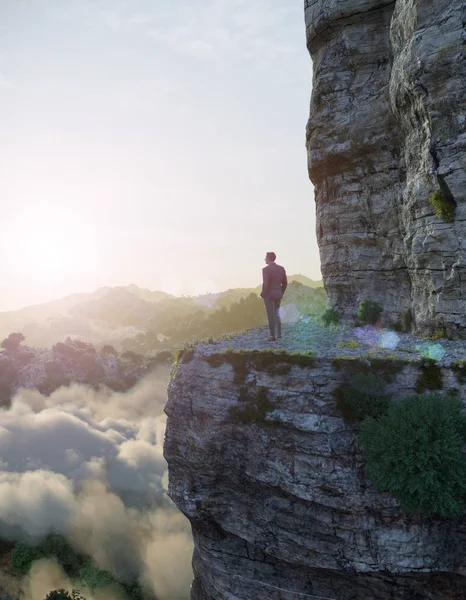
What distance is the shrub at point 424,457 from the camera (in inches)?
503

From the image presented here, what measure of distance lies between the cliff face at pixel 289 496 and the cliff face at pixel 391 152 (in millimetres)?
8583

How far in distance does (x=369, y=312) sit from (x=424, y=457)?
1469cm

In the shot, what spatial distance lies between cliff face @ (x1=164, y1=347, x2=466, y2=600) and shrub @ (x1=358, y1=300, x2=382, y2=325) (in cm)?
1141

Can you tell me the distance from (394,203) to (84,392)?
270 ft

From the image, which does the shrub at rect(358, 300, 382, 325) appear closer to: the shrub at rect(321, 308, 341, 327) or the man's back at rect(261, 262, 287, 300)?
the shrub at rect(321, 308, 341, 327)

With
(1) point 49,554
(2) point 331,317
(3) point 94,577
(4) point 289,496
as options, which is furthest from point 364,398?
A: (1) point 49,554

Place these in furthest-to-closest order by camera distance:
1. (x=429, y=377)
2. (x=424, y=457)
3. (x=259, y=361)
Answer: (x=259, y=361)
(x=429, y=377)
(x=424, y=457)

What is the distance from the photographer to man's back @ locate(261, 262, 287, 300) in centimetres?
1931

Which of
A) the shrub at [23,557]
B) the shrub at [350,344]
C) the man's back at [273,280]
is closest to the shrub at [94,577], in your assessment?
the shrub at [23,557]

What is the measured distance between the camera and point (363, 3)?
26172mm

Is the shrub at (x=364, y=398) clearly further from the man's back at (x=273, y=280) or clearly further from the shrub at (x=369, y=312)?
the shrub at (x=369, y=312)

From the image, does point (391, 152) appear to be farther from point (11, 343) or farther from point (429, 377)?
point (11, 343)

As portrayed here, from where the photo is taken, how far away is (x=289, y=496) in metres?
16.0

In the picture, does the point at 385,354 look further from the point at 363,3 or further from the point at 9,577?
the point at 9,577
